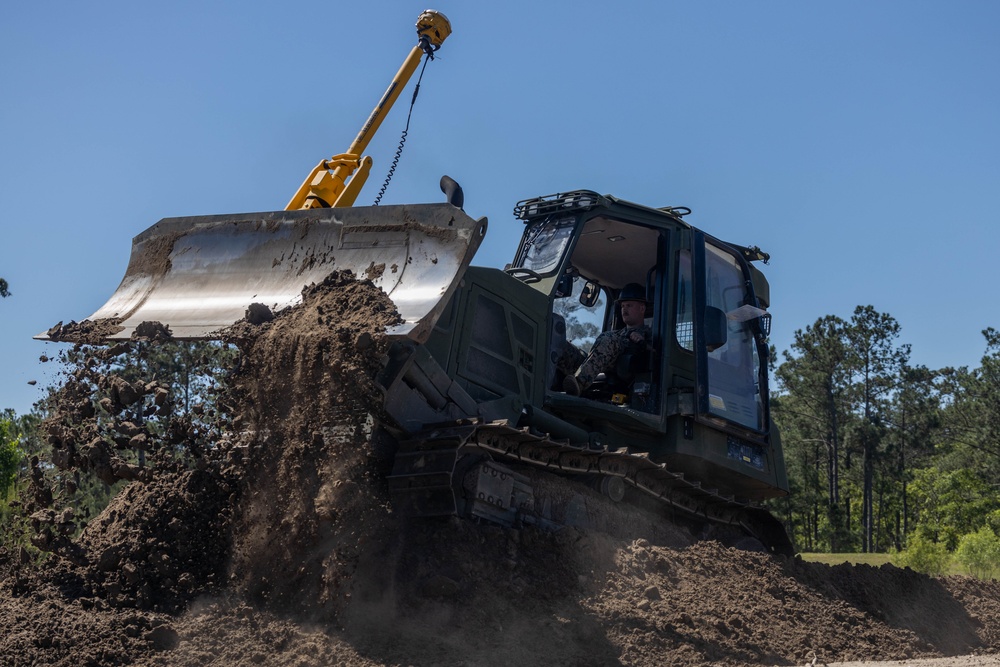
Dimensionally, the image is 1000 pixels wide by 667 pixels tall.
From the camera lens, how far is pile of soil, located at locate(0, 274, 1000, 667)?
598 centimetres

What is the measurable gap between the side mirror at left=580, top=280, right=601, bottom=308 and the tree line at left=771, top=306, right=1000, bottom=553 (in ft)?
92.3

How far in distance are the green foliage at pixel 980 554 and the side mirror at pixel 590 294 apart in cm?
1208

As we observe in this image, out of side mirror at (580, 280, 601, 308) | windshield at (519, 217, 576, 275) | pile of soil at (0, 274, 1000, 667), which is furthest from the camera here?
→ side mirror at (580, 280, 601, 308)

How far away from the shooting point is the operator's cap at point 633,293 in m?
10.2

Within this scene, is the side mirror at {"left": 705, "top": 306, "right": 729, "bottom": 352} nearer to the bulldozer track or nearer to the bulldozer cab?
the bulldozer cab

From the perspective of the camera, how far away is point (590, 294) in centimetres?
1078

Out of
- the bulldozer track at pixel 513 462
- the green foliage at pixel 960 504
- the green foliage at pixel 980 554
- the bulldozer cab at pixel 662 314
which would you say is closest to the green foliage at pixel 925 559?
the green foliage at pixel 980 554

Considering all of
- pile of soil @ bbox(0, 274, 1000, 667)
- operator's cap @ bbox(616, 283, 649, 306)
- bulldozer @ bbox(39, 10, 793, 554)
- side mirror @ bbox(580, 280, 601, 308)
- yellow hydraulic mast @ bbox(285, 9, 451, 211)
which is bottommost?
pile of soil @ bbox(0, 274, 1000, 667)

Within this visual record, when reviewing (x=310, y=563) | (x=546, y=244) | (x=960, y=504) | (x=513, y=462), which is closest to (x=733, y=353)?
(x=546, y=244)

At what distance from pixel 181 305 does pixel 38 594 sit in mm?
2227

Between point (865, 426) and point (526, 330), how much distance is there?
3202 cm

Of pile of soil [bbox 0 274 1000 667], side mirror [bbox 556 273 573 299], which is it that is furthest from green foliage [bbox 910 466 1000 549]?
pile of soil [bbox 0 274 1000 667]

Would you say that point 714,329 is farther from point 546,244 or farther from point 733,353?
point 546,244

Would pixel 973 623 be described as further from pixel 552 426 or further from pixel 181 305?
pixel 181 305
